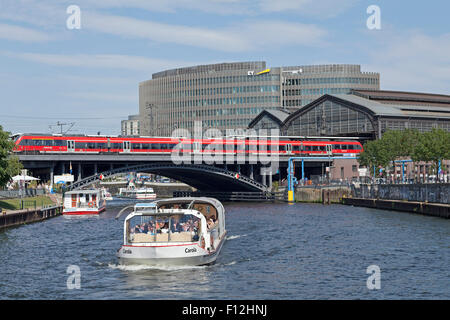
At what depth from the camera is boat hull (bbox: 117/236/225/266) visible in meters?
40.1

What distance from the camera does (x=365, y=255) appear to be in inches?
1853

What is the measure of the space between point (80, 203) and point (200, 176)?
4961 cm

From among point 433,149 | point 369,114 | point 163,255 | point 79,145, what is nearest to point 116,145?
point 79,145

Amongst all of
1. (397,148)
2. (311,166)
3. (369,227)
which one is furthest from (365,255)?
(311,166)

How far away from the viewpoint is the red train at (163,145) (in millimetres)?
105625

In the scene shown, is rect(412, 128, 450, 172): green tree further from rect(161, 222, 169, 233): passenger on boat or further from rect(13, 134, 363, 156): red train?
rect(161, 222, 169, 233): passenger on boat

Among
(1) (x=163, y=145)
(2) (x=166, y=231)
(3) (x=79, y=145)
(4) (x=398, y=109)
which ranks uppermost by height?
(4) (x=398, y=109)

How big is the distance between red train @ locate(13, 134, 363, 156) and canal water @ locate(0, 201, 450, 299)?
124ft

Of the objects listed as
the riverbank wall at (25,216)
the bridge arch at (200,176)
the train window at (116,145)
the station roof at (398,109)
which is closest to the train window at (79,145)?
the bridge arch at (200,176)

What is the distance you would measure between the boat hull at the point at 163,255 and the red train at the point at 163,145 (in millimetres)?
63706

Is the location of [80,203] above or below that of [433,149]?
below

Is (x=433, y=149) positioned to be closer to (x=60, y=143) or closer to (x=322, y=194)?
(x=322, y=194)

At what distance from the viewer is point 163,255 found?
131 ft

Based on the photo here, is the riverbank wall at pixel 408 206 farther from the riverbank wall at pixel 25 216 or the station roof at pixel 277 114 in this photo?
the station roof at pixel 277 114
